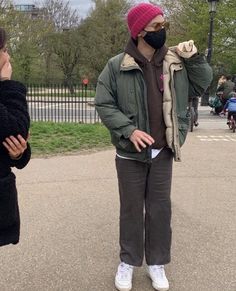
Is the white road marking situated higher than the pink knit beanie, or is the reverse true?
the pink knit beanie

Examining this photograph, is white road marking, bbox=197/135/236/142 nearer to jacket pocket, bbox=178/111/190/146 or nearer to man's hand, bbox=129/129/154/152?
jacket pocket, bbox=178/111/190/146

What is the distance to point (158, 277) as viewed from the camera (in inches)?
129

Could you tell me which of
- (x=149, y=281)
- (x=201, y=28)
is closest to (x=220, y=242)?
(x=149, y=281)

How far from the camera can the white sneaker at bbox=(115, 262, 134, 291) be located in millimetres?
3230

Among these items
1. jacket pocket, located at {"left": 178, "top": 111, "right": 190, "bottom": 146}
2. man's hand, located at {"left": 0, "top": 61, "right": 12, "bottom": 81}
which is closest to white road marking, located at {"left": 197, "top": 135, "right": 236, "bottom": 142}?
jacket pocket, located at {"left": 178, "top": 111, "right": 190, "bottom": 146}

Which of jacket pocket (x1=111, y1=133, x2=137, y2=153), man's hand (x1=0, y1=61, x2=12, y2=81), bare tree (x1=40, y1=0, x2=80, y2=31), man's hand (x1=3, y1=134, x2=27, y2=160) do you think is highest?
bare tree (x1=40, y1=0, x2=80, y2=31)

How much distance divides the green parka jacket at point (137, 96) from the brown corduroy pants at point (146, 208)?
114 mm

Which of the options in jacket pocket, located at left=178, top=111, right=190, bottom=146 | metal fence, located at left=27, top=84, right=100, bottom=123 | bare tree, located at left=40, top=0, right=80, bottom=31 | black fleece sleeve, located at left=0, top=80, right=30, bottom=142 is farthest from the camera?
bare tree, located at left=40, top=0, right=80, bottom=31

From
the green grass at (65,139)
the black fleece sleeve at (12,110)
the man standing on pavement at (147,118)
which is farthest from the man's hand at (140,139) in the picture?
the green grass at (65,139)

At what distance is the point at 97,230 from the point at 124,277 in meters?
1.13

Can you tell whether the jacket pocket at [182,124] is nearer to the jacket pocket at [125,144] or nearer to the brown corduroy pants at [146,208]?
the brown corduroy pants at [146,208]

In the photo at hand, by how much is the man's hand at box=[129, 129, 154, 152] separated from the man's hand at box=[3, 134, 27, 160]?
0.91 meters

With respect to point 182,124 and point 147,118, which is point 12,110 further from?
point 182,124

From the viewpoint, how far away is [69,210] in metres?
4.96
